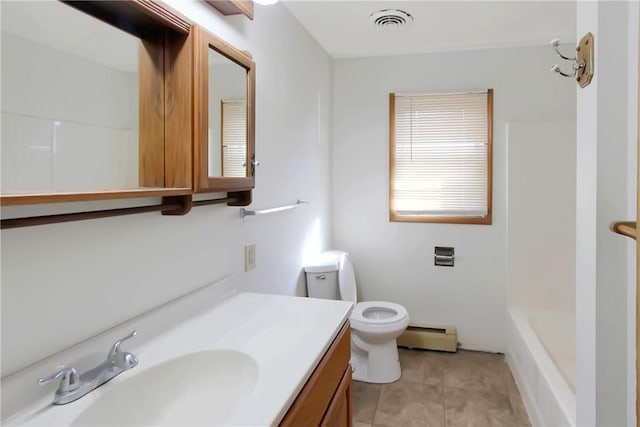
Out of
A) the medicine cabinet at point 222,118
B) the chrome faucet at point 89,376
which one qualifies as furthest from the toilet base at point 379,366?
the chrome faucet at point 89,376

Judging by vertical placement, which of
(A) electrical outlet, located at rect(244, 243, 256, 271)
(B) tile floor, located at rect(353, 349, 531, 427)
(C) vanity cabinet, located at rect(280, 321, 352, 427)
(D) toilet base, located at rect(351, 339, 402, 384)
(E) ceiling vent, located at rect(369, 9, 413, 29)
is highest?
(E) ceiling vent, located at rect(369, 9, 413, 29)

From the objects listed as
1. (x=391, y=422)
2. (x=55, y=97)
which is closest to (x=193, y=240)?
(x=55, y=97)

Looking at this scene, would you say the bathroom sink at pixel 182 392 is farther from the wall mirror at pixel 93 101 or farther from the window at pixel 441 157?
the window at pixel 441 157

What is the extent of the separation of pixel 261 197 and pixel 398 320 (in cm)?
126

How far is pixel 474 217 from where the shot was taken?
2965 mm

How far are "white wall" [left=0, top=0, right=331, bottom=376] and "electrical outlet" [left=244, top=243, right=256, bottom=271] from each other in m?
0.03

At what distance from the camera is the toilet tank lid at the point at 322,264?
8.38 feet

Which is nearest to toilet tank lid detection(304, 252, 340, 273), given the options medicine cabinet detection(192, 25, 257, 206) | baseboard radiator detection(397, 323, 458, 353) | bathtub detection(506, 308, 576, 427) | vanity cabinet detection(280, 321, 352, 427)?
baseboard radiator detection(397, 323, 458, 353)

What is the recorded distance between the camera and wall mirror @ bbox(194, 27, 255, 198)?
47.9 inches

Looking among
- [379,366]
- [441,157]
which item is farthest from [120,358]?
[441,157]

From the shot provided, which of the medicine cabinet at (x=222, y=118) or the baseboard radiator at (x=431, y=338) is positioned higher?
the medicine cabinet at (x=222, y=118)

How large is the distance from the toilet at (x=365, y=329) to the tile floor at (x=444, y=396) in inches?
3.2

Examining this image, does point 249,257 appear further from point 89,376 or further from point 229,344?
point 89,376

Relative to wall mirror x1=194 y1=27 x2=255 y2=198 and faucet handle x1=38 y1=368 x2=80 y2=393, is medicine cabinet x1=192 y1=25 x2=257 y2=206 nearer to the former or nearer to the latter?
wall mirror x1=194 y1=27 x2=255 y2=198
